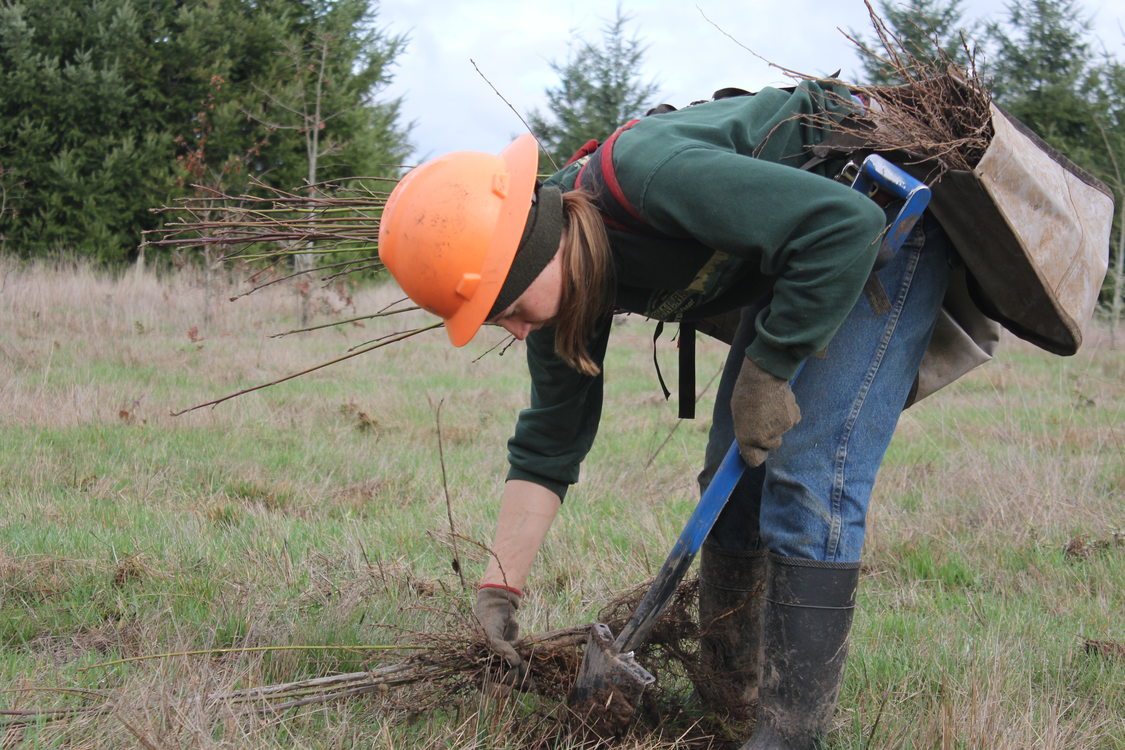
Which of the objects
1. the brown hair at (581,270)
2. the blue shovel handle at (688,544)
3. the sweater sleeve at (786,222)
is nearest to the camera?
the sweater sleeve at (786,222)

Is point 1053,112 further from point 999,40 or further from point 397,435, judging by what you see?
point 397,435

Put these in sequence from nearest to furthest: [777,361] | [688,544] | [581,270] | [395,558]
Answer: [777,361]
[581,270]
[688,544]
[395,558]

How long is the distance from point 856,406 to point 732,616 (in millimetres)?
757

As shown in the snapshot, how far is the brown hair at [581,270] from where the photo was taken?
2.14 m

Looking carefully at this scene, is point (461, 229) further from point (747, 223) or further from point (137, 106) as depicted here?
point (137, 106)

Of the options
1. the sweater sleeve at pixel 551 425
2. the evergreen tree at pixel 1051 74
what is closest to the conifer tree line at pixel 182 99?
the evergreen tree at pixel 1051 74

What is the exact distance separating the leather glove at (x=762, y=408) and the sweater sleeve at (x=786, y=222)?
105 millimetres

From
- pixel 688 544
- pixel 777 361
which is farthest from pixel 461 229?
pixel 688 544

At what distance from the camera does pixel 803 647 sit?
2.11 meters

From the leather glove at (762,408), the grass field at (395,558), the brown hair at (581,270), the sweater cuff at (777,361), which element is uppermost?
the brown hair at (581,270)

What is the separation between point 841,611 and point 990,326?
0.88 meters

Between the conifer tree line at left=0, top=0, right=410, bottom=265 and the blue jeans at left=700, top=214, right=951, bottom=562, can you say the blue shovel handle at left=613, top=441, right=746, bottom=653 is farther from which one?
the conifer tree line at left=0, top=0, right=410, bottom=265

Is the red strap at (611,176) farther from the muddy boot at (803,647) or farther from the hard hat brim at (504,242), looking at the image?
the muddy boot at (803,647)

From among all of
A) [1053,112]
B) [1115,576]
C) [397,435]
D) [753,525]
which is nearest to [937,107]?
[753,525]
